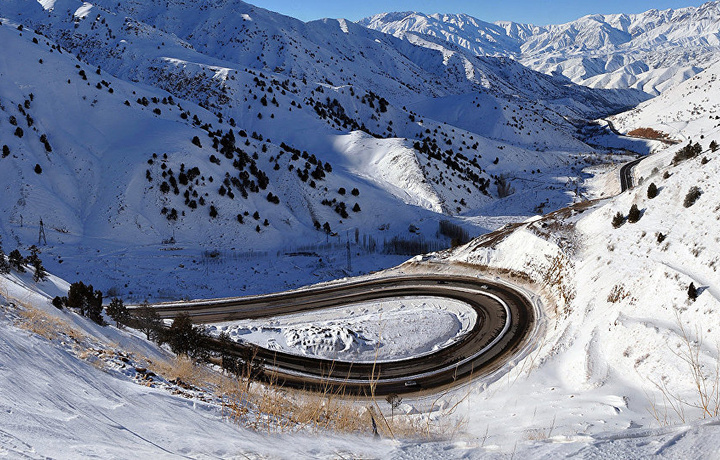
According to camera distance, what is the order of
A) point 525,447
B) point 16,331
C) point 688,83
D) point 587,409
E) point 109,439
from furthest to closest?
point 688,83
point 587,409
point 16,331
point 109,439
point 525,447

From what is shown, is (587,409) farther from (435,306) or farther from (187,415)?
(435,306)

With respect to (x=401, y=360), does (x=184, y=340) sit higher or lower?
lower

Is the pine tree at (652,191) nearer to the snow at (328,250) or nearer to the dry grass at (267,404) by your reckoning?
the snow at (328,250)

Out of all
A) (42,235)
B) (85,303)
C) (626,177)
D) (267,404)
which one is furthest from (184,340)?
(626,177)

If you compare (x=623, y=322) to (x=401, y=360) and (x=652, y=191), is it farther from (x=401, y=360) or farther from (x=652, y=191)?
(x=652, y=191)

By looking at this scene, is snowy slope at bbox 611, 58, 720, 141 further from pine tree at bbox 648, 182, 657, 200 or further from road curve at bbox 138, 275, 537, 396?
road curve at bbox 138, 275, 537, 396

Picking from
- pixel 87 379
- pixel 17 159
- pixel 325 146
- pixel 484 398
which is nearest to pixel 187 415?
pixel 87 379

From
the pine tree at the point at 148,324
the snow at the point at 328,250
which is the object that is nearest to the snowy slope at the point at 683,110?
the snow at the point at 328,250
